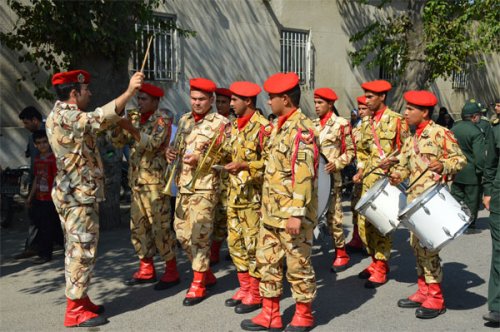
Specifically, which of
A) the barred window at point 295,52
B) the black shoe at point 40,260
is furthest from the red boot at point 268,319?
the barred window at point 295,52

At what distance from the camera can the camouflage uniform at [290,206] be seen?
4.27 meters

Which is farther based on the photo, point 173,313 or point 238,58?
point 238,58

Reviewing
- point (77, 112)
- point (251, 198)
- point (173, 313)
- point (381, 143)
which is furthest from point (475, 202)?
point (77, 112)

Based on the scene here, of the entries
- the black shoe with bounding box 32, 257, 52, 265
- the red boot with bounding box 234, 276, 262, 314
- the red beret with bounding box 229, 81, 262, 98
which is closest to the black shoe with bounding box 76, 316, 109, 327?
the red boot with bounding box 234, 276, 262, 314

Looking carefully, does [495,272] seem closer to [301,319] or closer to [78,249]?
[301,319]

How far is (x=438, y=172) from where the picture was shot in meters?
4.78

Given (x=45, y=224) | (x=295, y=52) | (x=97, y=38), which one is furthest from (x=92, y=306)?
(x=295, y=52)

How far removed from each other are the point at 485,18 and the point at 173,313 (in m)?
11.6

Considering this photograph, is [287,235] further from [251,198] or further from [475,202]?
[475,202]

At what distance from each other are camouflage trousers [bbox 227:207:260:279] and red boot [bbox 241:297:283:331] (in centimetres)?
51

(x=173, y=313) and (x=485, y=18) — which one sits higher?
(x=485, y=18)

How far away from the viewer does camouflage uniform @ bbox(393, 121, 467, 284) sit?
490cm

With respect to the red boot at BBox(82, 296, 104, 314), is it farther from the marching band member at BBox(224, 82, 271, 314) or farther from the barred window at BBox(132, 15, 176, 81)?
the barred window at BBox(132, 15, 176, 81)

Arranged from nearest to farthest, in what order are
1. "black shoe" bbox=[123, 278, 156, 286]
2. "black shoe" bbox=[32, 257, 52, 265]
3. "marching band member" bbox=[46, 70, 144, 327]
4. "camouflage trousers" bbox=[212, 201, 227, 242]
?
"marching band member" bbox=[46, 70, 144, 327] < "black shoe" bbox=[123, 278, 156, 286] < "camouflage trousers" bbox=[212, 201, 227, 242] < "black shoe" bbox=[32, 257, 52, 265]
